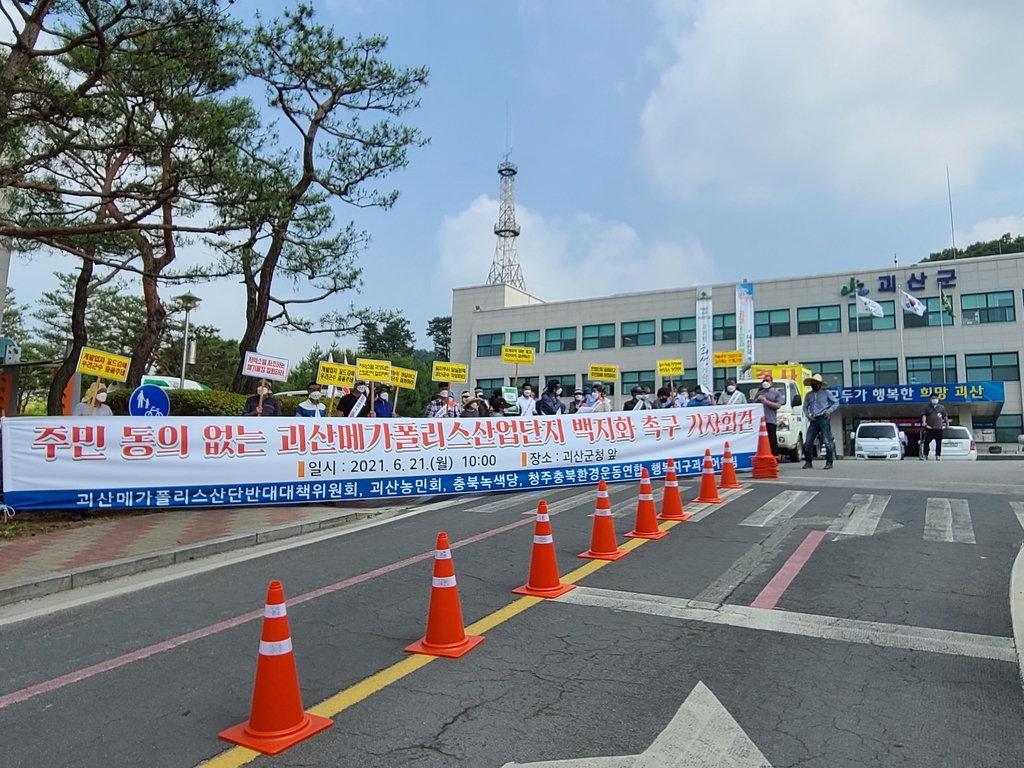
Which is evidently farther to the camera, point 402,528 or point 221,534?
point 402,528

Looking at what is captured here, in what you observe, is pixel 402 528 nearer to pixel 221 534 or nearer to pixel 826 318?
pixel 221 534

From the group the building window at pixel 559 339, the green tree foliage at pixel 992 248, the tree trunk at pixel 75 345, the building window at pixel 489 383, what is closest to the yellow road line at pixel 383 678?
the tree trunk at pixel 75 345

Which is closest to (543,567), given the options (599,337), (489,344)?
(599,337)

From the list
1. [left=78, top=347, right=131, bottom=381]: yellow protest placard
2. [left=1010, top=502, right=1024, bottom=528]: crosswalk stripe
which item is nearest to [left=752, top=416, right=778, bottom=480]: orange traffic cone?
[left=1010, top=502, right=1024, bottom=528]: crosswalk stripe

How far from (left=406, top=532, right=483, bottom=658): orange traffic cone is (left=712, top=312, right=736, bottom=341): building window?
150 feet

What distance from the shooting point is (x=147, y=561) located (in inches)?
316

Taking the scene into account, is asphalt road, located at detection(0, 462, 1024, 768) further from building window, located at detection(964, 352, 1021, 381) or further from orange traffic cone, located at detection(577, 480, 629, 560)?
building window, located at detection(964, 352, 1021, 381)

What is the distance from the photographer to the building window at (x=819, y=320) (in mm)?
45872

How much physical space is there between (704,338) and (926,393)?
538 inches

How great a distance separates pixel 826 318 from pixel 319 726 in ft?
155

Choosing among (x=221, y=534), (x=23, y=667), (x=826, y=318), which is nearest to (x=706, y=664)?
(x=23, y=667)

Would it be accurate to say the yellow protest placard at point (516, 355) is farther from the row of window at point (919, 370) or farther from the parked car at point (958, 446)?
the row of window at point (919, 370)

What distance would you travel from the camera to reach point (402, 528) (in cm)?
995

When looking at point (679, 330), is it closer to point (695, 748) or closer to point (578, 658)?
point (578, 658)
